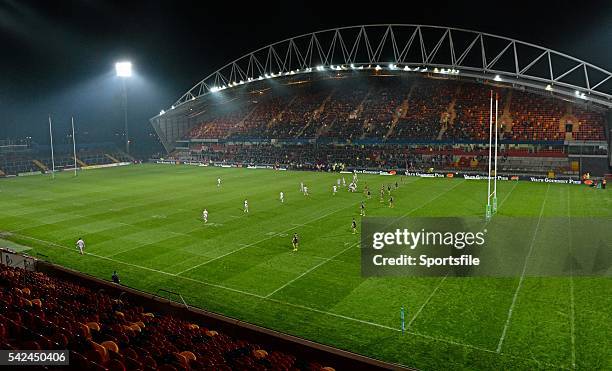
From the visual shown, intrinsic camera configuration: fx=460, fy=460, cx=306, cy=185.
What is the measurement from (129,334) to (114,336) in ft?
A: 1.91

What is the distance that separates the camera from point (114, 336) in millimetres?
11266

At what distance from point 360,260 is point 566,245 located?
12.7 meters

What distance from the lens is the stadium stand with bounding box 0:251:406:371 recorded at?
9.41 m

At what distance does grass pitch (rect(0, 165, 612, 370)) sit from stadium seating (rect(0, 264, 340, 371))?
4.58m

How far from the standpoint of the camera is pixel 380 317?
711 inches

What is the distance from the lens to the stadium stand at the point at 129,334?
941cm

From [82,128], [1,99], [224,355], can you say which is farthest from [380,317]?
[82,128]

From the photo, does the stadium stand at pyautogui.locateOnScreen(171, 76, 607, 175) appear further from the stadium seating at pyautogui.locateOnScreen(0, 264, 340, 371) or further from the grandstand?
the stadium seating at pyautogui.locateOnScreen(0, 264, 340, 371)

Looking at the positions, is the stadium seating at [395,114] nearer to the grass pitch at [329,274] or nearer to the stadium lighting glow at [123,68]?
the stadium lighting glow at [123,68]

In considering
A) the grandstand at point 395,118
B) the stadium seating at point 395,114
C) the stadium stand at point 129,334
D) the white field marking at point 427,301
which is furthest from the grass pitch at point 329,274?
the stadium seating at point 395,114

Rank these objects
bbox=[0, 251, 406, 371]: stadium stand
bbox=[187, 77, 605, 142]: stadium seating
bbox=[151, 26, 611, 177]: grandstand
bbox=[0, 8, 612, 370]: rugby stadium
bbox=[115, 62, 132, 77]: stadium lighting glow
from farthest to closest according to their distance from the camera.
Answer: bbox=[115, 62, 132, 77]: stadium lighting glow → bbox=[187, 77, 605, 142]: stadium seating → bbox=[151, 26, 611, 177]: grandstand → bbox=[0, 8, 612, 370]: rugby stadium → bbox=[0, 251, 406, 371]: stadium stand

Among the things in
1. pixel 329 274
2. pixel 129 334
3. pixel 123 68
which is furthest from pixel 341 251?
pixel 123 68

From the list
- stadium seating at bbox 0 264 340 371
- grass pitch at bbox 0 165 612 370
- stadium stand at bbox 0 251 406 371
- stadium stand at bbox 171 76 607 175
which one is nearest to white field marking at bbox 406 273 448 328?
grass pitch at bbox 0 165 612 370

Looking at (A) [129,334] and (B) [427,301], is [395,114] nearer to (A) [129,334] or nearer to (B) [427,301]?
(B) [427,301]
